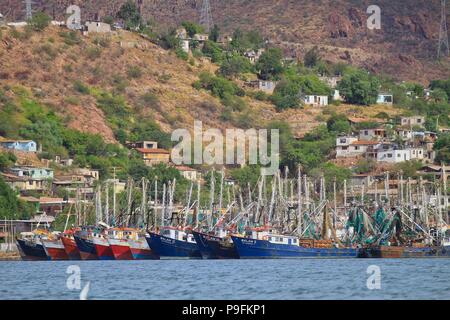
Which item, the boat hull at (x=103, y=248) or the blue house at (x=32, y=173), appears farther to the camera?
the blue house at (x=32, y=173)

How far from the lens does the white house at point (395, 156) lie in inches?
7382

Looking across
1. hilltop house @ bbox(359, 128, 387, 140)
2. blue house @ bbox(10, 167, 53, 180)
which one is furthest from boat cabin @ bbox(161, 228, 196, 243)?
hilltop house @ bbox(359, 128, 387, 140)

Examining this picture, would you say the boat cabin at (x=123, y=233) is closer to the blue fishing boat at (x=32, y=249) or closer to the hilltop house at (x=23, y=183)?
the blue fishing boat at (x=32, y=249)

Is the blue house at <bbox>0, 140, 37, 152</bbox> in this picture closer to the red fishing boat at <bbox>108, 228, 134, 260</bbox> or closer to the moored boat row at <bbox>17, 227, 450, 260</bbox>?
the moored boat row at <bbox>17, 227, 450, 260</bbox>

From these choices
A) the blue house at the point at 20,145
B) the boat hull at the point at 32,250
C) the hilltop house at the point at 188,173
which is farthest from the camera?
the blue house at the point at 20,145

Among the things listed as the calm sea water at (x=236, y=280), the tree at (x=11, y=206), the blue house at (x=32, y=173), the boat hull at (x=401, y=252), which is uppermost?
the blue house at (x=32, y=173)

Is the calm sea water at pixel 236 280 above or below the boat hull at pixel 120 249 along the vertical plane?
below

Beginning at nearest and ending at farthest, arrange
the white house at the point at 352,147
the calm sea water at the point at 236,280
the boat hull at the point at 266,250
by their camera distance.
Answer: the calm sea water at the point at 236,280, the boat hull at the point at 266,250, the white house at the point at 352,147

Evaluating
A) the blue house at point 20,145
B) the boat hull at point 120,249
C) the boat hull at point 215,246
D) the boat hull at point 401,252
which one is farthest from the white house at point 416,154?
the boat hull at point 215,246

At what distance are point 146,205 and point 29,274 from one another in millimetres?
41317

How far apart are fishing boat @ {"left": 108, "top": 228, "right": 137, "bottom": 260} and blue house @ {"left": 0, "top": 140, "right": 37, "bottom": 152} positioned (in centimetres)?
5857

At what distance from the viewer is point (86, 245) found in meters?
123

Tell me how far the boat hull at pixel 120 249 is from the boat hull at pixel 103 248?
0.51 meters
